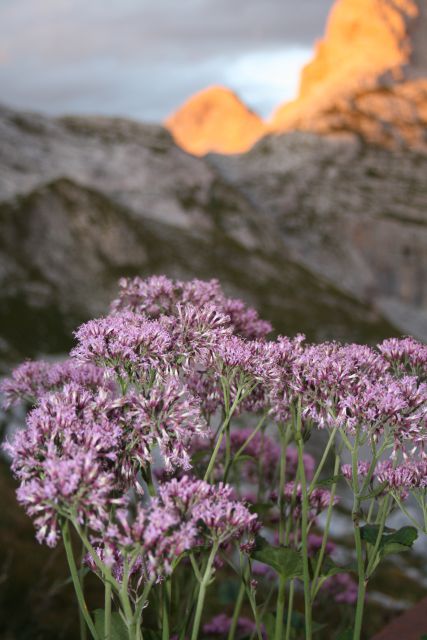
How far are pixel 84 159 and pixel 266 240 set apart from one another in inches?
1443

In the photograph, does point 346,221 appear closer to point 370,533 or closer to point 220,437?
point 370,533

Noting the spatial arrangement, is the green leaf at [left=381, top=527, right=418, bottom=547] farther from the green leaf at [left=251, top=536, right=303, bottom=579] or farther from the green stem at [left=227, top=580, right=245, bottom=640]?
the green stem at [left=227, top=580, right=245, bottom=640]

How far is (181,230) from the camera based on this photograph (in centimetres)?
10888

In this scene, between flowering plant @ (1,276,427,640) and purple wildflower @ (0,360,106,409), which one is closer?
flowering plant @ (1,276,427,640)

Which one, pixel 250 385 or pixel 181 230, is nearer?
pixel 250 385

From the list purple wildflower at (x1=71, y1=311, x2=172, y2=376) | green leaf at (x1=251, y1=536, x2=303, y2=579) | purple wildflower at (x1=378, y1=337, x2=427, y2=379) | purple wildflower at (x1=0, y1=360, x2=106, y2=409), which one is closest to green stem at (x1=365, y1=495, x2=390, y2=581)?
green leaf at (x1=251, y1=536, x2=303, y2=579)

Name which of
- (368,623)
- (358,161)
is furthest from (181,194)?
(368,623)

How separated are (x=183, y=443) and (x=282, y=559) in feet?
4.57

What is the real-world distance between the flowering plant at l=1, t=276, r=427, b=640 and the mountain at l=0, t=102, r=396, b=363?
52.5 meters

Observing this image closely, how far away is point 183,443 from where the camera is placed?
16.9ft

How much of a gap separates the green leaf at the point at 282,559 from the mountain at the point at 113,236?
174ft

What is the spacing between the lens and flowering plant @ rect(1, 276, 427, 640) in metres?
4.18

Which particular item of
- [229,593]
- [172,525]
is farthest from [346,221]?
[172,525]

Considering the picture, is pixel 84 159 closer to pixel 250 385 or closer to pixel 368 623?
pixel 368 623
